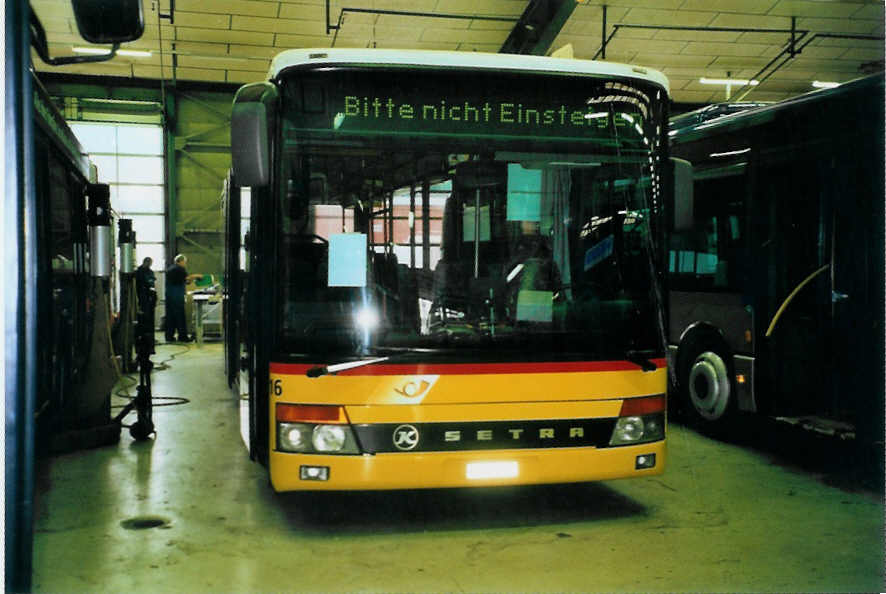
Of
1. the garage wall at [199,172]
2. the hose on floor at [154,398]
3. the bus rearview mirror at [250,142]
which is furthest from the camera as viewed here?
the garage wall at [199,172]

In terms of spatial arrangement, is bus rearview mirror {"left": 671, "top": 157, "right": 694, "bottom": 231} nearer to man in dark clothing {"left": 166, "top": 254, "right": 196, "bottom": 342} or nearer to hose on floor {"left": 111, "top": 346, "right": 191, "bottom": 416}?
hose on floor {"left": 111, "top": 346, "right": 191, "bottom": 416}

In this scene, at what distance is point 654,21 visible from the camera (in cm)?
1834

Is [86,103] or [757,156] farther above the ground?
[86,103]

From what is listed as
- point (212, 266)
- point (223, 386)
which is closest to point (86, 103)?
point (212, 266)

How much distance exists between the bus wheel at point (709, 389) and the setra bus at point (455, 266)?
10.3 feet

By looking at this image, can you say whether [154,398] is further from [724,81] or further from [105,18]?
[724,81]

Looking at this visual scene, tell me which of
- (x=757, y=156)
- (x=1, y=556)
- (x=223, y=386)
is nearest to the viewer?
(x=1, y=556)

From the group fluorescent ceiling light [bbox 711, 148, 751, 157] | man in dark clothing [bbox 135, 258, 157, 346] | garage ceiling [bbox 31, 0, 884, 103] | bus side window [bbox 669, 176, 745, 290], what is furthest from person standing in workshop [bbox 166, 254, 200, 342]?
fluorescent ceiling light [bbox 711, 148, 751, 157]

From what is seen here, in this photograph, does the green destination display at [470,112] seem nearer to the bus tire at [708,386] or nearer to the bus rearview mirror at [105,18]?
the bus rearview mirror at [105,18]

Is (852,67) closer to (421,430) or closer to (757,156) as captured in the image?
(757,156)

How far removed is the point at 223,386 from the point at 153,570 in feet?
26.0

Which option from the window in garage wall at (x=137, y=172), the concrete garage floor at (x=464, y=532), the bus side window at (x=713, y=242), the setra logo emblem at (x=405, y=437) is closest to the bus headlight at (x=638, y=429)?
the concrete garage floor at (x=464, y=532)

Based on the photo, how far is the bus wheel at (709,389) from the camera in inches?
341

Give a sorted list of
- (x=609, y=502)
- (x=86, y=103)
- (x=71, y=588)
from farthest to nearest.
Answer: (x=86, y=103) < (x=609, y=502) < (x=71, y=588)
